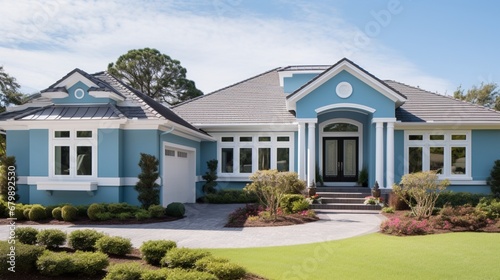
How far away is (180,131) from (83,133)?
3649mm

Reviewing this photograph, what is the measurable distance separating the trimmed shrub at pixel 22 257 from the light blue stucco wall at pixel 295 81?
57.4 feet

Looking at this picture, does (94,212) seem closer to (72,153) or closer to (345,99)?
(72,153)

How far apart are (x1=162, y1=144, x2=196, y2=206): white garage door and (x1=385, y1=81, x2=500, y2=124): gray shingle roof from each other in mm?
9769

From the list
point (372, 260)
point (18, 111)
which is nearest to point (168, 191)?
point (18, 111)

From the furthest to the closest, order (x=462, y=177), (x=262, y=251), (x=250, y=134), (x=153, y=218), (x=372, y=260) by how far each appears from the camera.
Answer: (x=250, y=134), (x=462, y=177), (x=153, y=218), (x=262, y=251), (x=372, y=260)

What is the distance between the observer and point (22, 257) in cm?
626

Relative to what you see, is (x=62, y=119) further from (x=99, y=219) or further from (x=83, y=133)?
(x=99, y=219)

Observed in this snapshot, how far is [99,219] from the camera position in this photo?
12922mm

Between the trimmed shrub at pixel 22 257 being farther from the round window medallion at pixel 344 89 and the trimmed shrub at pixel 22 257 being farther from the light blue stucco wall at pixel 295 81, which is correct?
the light blue stucco wall at pixel 295 81

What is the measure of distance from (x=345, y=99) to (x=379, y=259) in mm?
A: 10507

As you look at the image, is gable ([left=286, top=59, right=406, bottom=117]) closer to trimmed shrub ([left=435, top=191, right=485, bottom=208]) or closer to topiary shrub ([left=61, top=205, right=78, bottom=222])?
trimmed shrub ([left=435, top=191, right=485, bottom=208])

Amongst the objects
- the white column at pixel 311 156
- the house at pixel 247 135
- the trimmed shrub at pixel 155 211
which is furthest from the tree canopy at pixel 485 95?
the trimmed shrub at pixel 155 211

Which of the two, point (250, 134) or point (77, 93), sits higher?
point (77, 93)

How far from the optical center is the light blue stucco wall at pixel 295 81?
22438mm
